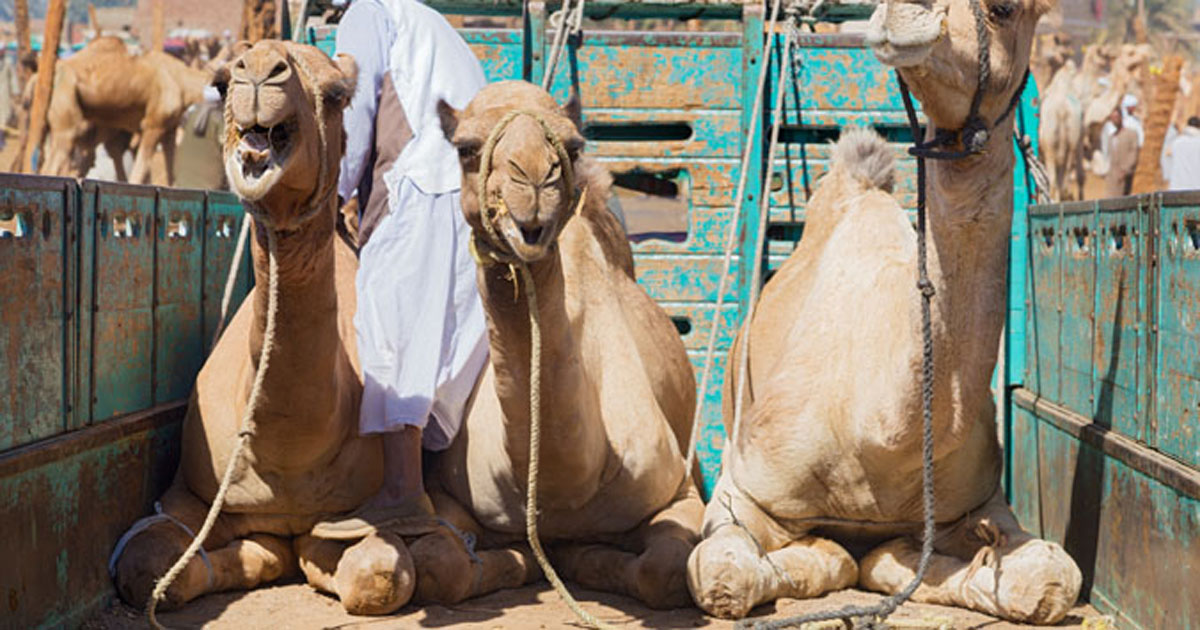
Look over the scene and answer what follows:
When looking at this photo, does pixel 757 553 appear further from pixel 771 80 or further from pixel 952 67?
pixel 771 80

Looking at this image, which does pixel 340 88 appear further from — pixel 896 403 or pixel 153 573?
pixel 896 403

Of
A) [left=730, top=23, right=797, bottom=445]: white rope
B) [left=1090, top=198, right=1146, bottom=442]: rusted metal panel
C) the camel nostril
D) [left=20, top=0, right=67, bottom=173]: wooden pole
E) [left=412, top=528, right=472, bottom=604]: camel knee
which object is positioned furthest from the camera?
[left=20, top=0, right=67, bottom=173]: wooden pole

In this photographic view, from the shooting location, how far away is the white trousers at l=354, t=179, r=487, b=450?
219 inches

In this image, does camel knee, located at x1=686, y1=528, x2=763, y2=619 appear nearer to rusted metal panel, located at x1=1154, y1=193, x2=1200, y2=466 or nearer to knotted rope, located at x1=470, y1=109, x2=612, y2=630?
knotted rope, located at x1=470, y1=109, x2=612, y2=630

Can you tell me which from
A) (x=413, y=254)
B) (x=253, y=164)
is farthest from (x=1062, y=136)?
(x=253, y=164)

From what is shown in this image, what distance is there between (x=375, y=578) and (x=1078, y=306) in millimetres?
2745

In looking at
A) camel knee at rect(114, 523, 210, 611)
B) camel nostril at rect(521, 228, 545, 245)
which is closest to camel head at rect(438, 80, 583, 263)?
camel nostril at rect(521, 228, 545, 245)

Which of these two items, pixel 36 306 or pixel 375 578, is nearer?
pixel 36 306

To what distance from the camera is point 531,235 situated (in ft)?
14.3

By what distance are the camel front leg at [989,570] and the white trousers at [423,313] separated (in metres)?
1.60

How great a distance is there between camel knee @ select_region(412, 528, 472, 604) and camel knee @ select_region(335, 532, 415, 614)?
7 centimetres

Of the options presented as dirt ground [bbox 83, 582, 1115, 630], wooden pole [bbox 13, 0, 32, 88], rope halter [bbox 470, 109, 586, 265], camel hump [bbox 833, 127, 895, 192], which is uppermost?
wooden pole [bbox 13, 0, 32, 88]

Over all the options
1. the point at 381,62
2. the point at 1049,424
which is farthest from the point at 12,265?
the point at 1049,424

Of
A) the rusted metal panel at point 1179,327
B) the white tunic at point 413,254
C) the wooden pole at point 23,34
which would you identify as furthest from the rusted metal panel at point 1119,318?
the wooden pole at point 23,34
